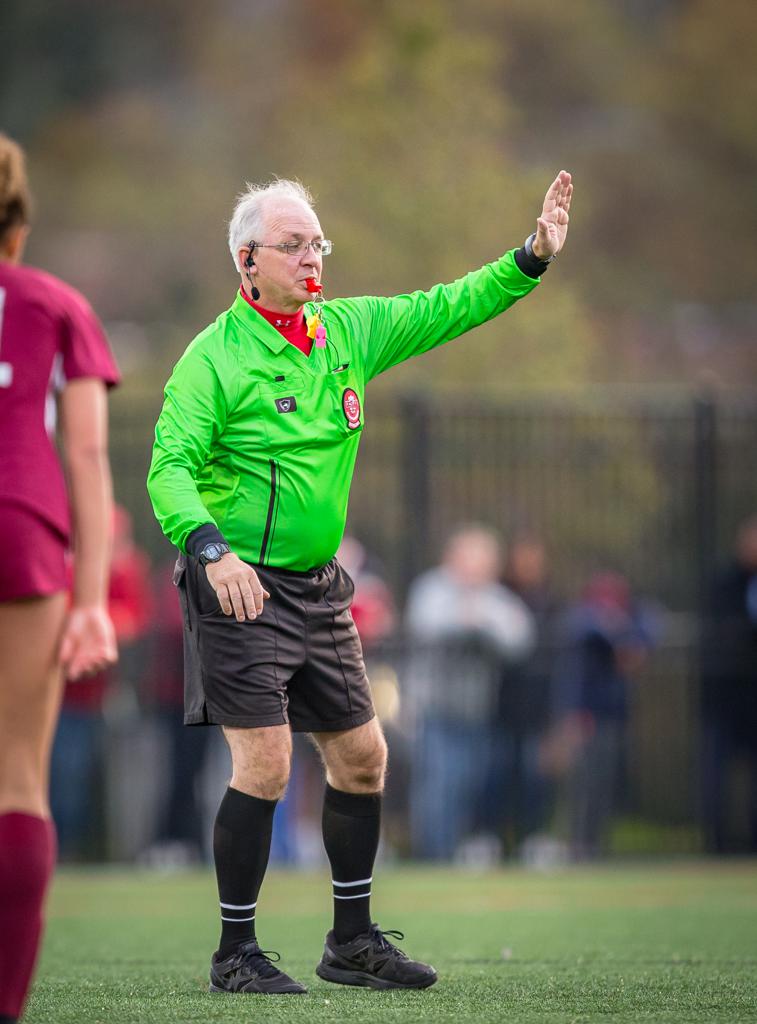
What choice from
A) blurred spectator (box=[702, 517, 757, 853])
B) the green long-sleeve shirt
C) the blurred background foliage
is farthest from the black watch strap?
the blurred background foliage

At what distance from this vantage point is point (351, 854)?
5453 millimetres

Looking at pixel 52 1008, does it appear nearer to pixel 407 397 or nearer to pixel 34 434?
pixel 34 434

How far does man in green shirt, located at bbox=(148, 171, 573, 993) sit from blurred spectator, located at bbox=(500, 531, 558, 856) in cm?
694

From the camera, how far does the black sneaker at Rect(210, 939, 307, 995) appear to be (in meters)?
5.18

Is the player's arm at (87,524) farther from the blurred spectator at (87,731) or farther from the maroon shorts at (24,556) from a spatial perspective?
the blurred spectator at (87,731)

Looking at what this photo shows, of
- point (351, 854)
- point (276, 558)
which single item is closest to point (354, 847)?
point (351, 854)

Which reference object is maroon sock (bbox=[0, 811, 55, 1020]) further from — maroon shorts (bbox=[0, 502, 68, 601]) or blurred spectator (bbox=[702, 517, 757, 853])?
blurred spectator (bbox=[702, 517, 757, 853])

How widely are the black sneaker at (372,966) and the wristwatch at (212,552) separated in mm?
1329

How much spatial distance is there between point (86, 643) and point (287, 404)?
5.01ft

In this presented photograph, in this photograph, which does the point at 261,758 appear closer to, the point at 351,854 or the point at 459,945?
the point at 351,854

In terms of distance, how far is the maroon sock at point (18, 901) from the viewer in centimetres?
390

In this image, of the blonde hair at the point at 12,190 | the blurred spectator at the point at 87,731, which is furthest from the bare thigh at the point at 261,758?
the blurred spectator at the point at 87,731

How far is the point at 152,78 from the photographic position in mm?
37719

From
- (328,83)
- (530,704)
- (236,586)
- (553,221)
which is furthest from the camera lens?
(328,83)
